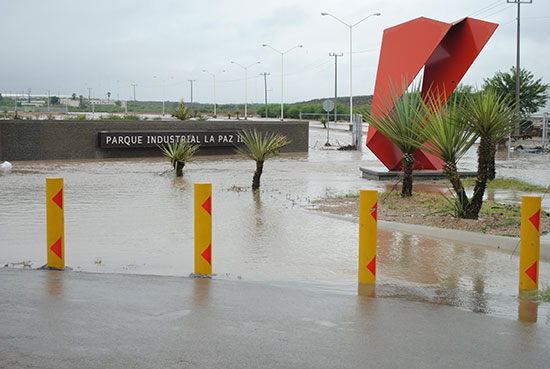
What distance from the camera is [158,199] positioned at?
45.0ft

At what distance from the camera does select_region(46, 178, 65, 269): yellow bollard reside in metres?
7.08

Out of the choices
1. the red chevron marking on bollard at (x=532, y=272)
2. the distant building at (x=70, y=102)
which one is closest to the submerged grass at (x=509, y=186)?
the red chevron marking on bollard at (x=532, y=272)

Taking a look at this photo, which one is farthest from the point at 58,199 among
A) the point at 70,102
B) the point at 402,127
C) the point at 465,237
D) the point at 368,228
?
the point at 70,102

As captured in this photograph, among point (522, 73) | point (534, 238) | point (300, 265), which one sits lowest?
point (300, 265)

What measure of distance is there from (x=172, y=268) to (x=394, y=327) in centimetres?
315

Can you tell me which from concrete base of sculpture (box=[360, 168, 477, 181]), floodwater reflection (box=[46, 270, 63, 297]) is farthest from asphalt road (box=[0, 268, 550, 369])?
concrete base of sculpture (box=[360, 168, 477, 181])

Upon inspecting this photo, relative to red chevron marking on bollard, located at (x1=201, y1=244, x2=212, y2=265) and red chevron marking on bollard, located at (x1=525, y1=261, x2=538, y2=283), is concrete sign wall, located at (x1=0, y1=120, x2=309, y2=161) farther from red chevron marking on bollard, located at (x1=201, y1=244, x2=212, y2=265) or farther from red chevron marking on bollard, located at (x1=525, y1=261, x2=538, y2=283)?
red chevron marking on bollard, located at (x1=525, y1=261, x2=538, y2=283)

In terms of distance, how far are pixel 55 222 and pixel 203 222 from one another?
1599 millimetres

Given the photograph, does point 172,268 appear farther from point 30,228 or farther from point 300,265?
point 30,228

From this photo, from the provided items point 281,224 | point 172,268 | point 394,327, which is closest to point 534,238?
point 394,327

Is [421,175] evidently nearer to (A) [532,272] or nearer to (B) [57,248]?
(A) [532,272]

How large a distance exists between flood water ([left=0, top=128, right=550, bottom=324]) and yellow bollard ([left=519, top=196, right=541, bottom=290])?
0.26 m

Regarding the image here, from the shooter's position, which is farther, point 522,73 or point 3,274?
point 522,73

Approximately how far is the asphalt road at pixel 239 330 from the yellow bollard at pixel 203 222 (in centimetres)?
42
